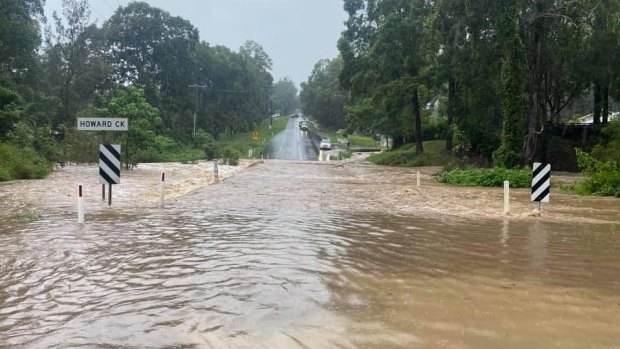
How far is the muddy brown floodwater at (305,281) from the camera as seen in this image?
4914 millimetres

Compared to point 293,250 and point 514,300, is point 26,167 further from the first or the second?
point 514,300

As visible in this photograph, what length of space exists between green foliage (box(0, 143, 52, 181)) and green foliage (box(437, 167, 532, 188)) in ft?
68.3

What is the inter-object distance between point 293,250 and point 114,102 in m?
30.4

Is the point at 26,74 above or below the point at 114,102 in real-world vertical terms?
above

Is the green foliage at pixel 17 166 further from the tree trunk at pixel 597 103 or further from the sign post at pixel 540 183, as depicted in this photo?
the tree trunk at pixel 597 103

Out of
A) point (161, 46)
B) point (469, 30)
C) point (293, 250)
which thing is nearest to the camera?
point (293, 250)

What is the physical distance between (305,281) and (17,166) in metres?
23.9

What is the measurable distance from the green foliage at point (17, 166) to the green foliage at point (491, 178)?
2081 cm

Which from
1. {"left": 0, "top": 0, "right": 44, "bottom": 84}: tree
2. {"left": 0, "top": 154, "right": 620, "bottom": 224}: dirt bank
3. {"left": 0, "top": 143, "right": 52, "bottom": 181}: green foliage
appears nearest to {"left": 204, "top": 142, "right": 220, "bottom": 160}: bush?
{"left": 0, "top": 0, "right": 44, "bottom": 84}: tree

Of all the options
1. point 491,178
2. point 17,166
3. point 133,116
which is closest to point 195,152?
point 133,116

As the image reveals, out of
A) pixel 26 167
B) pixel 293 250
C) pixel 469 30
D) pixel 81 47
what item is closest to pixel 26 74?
pixel 81 47

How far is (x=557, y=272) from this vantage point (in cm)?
737

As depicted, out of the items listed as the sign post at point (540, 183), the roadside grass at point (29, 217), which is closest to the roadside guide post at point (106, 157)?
the roadside grass at point (29, 217)

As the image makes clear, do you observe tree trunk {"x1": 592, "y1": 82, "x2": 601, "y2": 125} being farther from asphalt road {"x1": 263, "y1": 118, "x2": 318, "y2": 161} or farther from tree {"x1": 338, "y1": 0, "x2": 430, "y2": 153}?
asphalt road {"x1": 263, "y1": 118, "x2": 318, "y2": 161}
